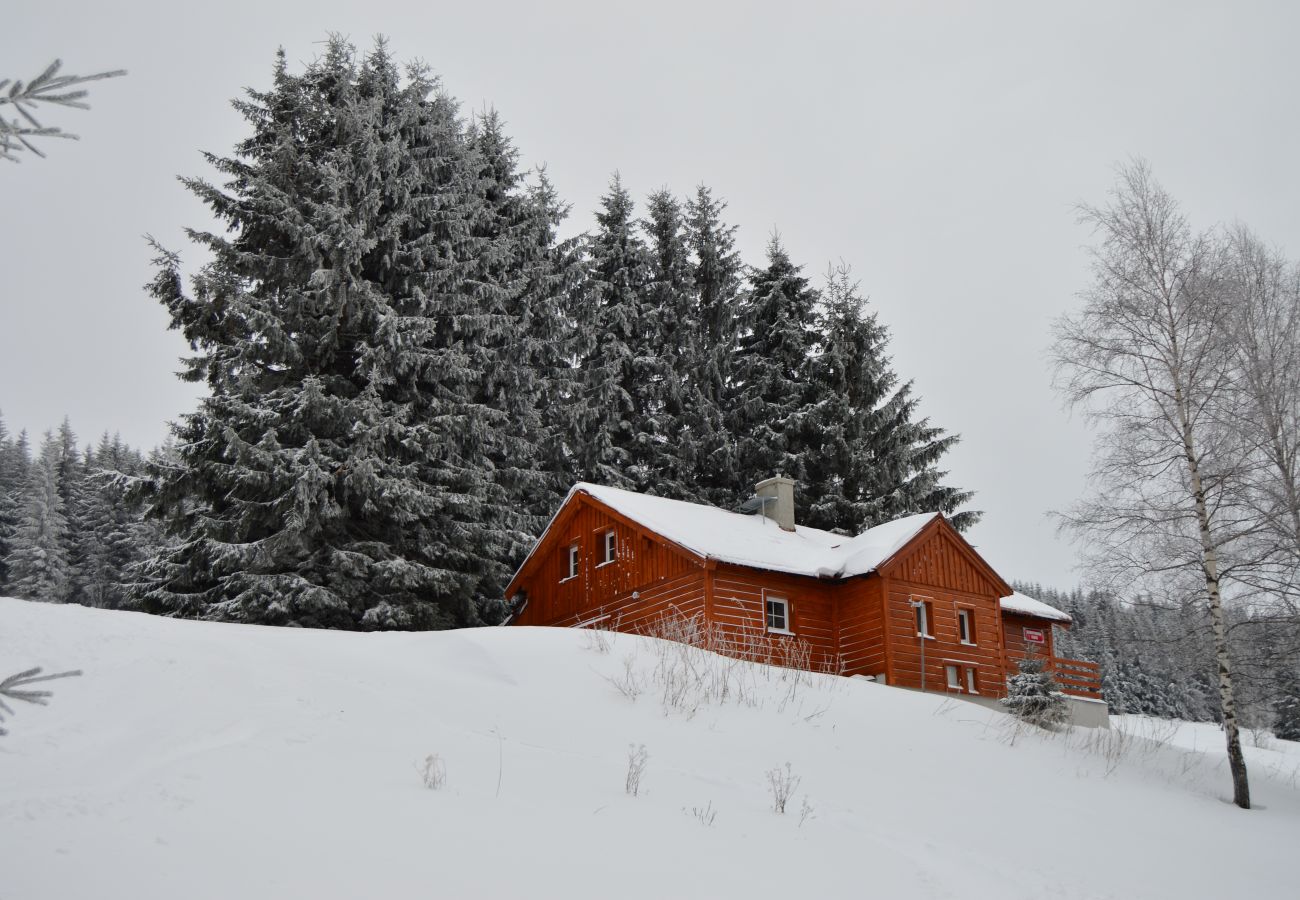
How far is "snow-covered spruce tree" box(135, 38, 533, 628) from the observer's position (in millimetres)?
20547

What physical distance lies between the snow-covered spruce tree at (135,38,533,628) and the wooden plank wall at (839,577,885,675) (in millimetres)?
8829

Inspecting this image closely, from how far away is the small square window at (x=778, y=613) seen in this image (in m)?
22.7

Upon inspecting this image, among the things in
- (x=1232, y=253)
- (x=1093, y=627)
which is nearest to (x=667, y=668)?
(x=1232, y=253)

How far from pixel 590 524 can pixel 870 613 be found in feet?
25.1

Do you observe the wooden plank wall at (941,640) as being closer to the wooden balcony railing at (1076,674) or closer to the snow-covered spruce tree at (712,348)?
the wooden balcony railing at (1076,674)

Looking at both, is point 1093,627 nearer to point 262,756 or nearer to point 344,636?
point 344,636

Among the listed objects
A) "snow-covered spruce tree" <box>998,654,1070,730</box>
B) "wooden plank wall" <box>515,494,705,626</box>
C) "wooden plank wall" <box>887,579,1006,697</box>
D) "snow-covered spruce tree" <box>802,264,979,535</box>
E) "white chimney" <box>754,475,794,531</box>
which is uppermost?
"snow-covered spruce tree" <box>802,264,979,535</box>

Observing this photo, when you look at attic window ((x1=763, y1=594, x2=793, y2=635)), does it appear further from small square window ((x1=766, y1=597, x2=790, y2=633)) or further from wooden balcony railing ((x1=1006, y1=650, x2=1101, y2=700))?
wooden balcony railing ((x1=1006, y1=650, x2=1101, y2=700))

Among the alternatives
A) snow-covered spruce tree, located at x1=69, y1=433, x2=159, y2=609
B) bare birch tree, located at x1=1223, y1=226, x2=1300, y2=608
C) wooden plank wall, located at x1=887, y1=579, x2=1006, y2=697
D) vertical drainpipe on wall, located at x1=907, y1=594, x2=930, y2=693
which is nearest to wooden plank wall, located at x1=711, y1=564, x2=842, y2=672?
wooden plank wall, located at x1=887, y1=579, x2=1006, y2=697

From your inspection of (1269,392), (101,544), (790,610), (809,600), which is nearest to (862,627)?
(809,600)

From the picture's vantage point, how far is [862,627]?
2270cm

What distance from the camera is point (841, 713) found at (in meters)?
13.2

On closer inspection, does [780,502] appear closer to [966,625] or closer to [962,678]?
[966,625]

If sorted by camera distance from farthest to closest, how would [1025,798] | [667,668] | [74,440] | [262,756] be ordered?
[74,440] < [667,668] < [1025,798] < [262,756]
